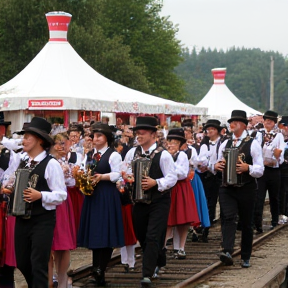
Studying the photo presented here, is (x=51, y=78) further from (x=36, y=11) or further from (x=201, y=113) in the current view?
(x=36, y=11)

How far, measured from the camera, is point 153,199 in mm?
9867

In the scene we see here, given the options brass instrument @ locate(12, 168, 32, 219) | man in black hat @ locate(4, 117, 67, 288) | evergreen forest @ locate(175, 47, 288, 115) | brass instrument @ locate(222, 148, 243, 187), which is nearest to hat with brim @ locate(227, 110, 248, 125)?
brass instrument @ locate(222, 148, 243, 187)

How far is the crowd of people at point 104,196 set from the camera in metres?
7.87

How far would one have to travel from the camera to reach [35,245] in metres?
7.78

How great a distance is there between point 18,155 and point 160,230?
2.03 m

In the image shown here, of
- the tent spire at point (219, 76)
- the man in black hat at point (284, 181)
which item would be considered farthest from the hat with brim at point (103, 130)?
the tent spire at point (219, 76)

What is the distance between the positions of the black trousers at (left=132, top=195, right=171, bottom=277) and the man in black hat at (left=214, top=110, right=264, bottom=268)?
1.52 metres

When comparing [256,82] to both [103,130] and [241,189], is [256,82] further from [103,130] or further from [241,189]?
[103,130]

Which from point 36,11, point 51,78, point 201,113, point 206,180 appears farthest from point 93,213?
point 36,11

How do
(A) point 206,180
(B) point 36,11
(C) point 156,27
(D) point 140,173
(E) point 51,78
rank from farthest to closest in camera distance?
1. (C) point 156,27
2. (B) point 36,11
3. (E) point 51,78
4. (A) point 206,180
5. (D) point 140,173

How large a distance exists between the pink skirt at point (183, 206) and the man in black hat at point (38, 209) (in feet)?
14.8

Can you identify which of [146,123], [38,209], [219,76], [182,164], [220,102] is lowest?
[38,209]

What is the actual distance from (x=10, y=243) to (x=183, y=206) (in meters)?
4.15

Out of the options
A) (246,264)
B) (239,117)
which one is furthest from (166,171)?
(246,264)
